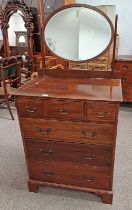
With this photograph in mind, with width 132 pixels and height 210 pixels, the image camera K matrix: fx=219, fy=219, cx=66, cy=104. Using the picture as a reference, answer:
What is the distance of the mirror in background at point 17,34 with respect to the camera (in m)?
3.98

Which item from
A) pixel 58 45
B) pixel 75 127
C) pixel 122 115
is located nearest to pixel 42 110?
pixel 75 127

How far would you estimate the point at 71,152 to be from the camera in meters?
1.57

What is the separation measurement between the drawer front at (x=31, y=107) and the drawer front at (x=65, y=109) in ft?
0.18

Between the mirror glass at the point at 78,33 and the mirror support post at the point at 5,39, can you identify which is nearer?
the mirror glass at the point at 78,33

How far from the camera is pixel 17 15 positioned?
3951 millimetres

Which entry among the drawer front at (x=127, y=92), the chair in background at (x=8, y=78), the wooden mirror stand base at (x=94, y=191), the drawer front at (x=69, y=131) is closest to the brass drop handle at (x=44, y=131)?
the drawer front at (x=69, y=131)

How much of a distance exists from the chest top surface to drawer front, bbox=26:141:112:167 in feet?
1.17

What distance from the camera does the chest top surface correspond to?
4.66 ft

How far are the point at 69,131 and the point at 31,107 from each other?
31cm

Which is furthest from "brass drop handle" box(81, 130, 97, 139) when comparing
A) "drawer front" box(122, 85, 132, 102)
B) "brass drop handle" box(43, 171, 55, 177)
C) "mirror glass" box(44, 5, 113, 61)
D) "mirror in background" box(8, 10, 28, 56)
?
"mirror in background" box(8, 10, 28, 56)

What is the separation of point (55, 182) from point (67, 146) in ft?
1.26

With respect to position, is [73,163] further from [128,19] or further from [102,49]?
[128,19]

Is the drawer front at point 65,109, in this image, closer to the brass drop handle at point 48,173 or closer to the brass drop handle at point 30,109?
the brass drop handle at point 30,109

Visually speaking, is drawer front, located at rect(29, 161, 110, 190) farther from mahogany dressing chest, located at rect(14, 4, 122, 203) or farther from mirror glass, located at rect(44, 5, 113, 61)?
mirror glass, located at rect(44, 5, 113, 61)
